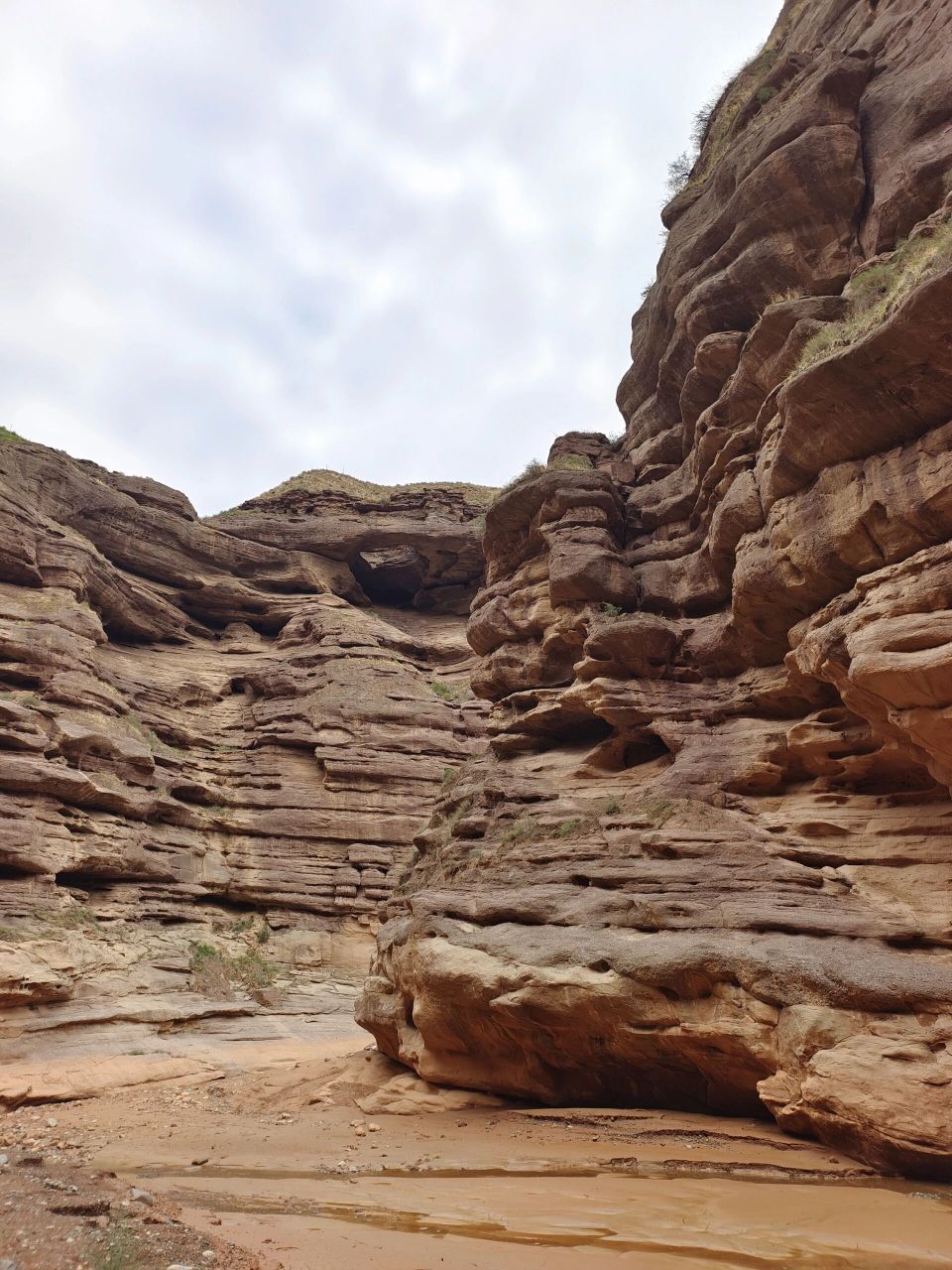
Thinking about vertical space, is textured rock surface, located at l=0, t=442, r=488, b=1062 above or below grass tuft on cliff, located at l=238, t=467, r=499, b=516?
below

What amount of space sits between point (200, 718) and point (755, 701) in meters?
25.6

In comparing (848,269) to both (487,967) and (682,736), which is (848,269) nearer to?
(682,736)

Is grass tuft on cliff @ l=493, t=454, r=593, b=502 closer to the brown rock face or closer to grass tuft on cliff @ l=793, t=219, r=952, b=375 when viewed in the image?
the brown rock face

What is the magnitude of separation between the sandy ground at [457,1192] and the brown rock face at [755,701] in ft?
2.98

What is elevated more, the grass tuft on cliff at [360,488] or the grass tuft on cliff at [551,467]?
the grass tuft on cliff at [360,488]

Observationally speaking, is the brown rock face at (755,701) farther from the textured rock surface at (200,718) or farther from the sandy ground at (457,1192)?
the textured rock surface at (200,718)

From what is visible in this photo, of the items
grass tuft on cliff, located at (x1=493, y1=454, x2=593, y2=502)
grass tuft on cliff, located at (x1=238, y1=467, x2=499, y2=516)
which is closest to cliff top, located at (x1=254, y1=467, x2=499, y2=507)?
grass tuft on cliff, located at (x1=238, y1=467, x2=499, y2=516)

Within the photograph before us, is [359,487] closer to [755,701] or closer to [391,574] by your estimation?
[391,574]

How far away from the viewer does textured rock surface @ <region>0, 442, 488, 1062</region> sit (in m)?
22.6

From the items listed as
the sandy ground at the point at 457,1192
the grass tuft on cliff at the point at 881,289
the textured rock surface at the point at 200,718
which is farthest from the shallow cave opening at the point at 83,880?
the grass tuft on cliff at the point at 881,289

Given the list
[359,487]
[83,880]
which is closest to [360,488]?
[359,487]

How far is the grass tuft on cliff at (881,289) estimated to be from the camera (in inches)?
465

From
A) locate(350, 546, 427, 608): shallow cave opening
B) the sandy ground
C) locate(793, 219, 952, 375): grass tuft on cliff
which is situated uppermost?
locate(350, 546, 427, 608): shallow cave opening

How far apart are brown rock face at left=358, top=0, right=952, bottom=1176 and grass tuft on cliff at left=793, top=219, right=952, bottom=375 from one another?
0.30 ft
